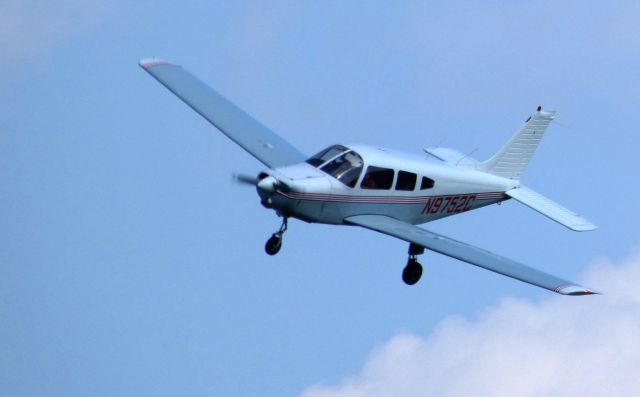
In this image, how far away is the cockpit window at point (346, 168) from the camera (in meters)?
37.9

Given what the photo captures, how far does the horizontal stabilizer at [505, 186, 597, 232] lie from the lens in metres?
40.0

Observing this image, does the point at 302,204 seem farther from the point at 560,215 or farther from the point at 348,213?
the point at 560,215

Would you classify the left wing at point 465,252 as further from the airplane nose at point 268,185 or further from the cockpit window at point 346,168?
the airplane nose at point 268,185

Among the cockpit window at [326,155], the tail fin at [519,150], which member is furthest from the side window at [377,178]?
the tail fin at [519,150]

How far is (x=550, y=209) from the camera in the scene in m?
40.8

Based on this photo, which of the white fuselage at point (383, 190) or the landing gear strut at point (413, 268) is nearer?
the white fuselage at point (383, 190)

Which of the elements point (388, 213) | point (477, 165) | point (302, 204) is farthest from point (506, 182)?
point (302, 204)

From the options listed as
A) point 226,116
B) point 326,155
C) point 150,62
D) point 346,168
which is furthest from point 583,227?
point 150,62

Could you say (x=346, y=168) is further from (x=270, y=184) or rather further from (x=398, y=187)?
(x=270, y=184)

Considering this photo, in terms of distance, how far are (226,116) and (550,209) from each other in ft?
28.7

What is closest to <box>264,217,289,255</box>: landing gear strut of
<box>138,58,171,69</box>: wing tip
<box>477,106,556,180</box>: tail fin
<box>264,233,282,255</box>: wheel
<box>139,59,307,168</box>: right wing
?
<box>264,233,282,255</box>: wheel

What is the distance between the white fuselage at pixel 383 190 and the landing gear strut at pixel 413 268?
79 cm

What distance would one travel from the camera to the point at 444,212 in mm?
40344

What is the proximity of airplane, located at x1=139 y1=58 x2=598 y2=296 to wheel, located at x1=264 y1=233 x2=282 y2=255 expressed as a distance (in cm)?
2
